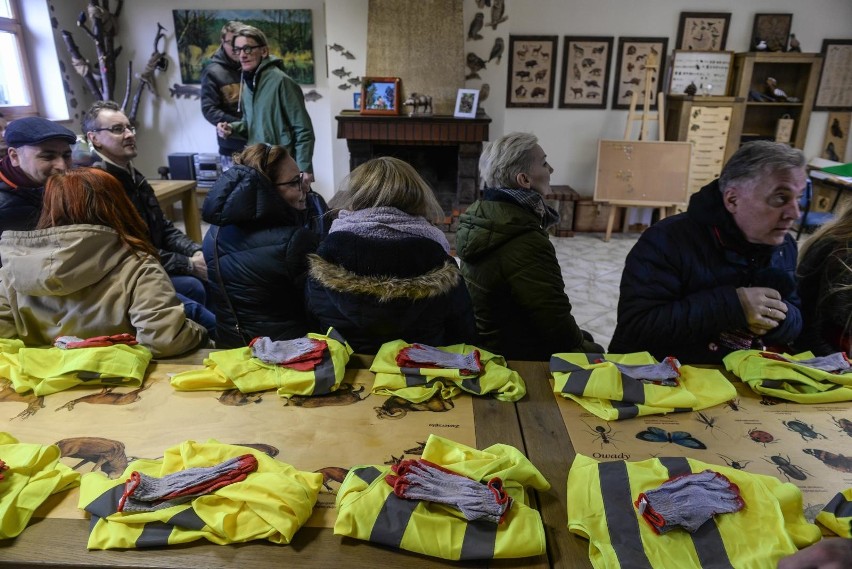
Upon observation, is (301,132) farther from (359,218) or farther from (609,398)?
(609,398)

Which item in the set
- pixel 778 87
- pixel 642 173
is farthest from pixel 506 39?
pixel 778 87

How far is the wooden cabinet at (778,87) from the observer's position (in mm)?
5035

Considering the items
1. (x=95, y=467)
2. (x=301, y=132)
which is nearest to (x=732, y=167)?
(x=95, y=467)

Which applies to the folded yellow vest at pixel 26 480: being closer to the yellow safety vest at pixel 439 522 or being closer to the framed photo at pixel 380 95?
the yellow safety vest at pixel 439 522

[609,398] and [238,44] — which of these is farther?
[238,44]

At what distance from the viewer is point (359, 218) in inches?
55.5

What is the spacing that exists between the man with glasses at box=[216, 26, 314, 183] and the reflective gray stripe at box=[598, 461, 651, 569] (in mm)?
2579

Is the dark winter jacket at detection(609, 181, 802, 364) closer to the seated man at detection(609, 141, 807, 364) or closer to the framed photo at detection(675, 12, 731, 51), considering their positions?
the seated man at detection(609, 141, 807, 364)

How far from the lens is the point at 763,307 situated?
148cm

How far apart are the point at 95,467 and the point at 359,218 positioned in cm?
77

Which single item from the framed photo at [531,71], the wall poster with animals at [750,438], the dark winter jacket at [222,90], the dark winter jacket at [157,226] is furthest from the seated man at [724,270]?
the framed photo at [531,71]

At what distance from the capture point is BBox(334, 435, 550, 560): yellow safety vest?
2.66 ft

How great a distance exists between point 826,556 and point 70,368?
139cm

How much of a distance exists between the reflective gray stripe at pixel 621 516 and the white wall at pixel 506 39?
435 cm
